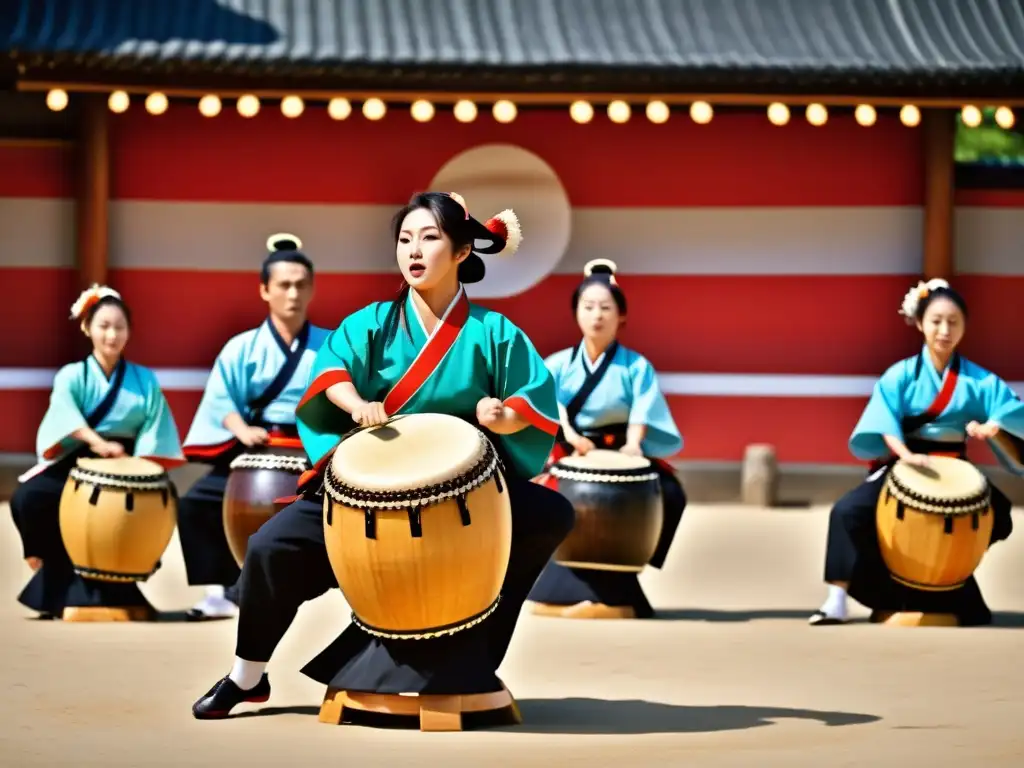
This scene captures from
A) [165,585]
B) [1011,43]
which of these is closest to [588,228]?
[1011,43]

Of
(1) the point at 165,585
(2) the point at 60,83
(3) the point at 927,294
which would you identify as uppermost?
(2) the point at 60,83

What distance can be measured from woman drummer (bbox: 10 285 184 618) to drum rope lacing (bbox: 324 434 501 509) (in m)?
2.66

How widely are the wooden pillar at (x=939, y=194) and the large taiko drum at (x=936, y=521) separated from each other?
14.8 feet

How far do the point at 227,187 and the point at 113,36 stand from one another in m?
1.26

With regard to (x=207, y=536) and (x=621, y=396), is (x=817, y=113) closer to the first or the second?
(x=621, y=396)

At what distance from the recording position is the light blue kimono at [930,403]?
760 centimetres

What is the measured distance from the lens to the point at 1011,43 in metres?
11.8

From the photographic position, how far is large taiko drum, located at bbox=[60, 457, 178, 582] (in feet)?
24.4

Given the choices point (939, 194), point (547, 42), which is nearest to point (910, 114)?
point (939, 194)

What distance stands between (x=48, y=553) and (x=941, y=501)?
10.5 ft

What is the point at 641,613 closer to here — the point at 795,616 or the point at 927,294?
the point at 795,616

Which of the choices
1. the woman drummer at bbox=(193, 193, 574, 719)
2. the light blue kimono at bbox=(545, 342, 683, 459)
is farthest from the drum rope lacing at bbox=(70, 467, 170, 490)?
the woman drummer at bbox=(193, 193, 574, 719)

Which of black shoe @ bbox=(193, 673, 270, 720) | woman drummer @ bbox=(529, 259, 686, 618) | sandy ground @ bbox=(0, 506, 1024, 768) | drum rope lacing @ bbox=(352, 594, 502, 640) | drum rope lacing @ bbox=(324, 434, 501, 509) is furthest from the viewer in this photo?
woman drummer @ bbox=(529, 259, 686, 618)

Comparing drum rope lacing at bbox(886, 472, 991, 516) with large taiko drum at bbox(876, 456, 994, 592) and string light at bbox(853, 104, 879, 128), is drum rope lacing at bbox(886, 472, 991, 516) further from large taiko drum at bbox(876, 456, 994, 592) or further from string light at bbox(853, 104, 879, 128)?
string light at bbox(853, 104, 879, 128)
